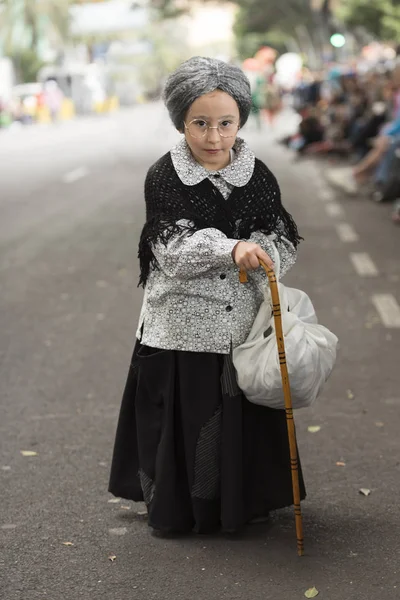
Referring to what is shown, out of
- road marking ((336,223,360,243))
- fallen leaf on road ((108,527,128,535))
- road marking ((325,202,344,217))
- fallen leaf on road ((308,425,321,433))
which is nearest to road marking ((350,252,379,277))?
road marking ((336,223,360,243))

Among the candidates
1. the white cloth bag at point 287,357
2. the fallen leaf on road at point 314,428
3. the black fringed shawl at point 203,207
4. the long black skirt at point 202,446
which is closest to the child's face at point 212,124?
the black fringed shawl at point 203,207

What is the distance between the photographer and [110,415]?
20.5 feet

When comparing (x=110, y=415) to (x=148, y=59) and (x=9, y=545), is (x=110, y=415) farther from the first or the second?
(x=148, y=59)

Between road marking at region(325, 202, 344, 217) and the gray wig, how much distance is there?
35.4 ft

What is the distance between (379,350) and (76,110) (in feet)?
213

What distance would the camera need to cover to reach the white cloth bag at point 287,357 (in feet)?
13.0

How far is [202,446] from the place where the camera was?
422 centimetres

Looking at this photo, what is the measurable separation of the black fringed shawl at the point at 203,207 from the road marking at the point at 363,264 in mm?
6261

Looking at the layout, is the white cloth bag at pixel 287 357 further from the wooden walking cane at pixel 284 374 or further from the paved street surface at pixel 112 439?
the paved street surface at pixel 112 439

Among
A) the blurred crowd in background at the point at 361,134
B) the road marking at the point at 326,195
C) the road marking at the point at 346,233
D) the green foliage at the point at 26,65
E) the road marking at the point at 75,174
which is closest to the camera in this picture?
the road marking at the point at 346,233

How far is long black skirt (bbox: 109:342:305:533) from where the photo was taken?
166 inches

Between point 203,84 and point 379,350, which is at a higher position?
point 203,84

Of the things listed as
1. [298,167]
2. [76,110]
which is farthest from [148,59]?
[298,167]

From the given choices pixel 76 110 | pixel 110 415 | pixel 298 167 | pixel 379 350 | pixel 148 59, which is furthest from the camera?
pixel 148 59
